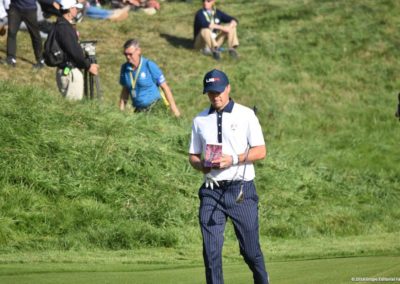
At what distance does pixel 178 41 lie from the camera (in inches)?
941

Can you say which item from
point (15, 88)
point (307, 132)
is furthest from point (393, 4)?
point (15, 88)

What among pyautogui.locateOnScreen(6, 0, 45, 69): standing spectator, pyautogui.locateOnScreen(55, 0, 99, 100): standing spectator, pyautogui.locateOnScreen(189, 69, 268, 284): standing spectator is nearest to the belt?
pyautogui.locateOnScreen(189, 69, 268, 284): standing spectator

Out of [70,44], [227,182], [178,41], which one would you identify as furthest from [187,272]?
[178,41]

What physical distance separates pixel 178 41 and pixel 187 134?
7.24m

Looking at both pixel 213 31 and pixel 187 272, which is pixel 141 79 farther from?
pixel 213 31

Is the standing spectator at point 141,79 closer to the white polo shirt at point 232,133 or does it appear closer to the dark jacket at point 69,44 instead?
the dark jacket at point 69,44

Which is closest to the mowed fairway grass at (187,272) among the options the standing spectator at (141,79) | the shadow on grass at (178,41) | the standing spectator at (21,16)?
the standing spectator at (141,79)

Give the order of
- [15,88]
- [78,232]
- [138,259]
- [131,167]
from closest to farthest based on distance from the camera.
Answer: [138,259] < [78,232] < [131,167] < [15,88]

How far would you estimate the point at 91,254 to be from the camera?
39.5 feet

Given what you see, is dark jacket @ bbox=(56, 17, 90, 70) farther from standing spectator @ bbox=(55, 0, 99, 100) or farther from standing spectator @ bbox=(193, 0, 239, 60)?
standing spectator @ bbox=(193, 0, 239, 60)

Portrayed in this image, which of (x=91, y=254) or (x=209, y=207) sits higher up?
(x=209, y=207)

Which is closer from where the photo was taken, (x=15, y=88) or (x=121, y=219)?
(x=121, y=219)

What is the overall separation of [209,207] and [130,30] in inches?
635

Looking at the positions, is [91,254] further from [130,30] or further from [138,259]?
[130,30]
